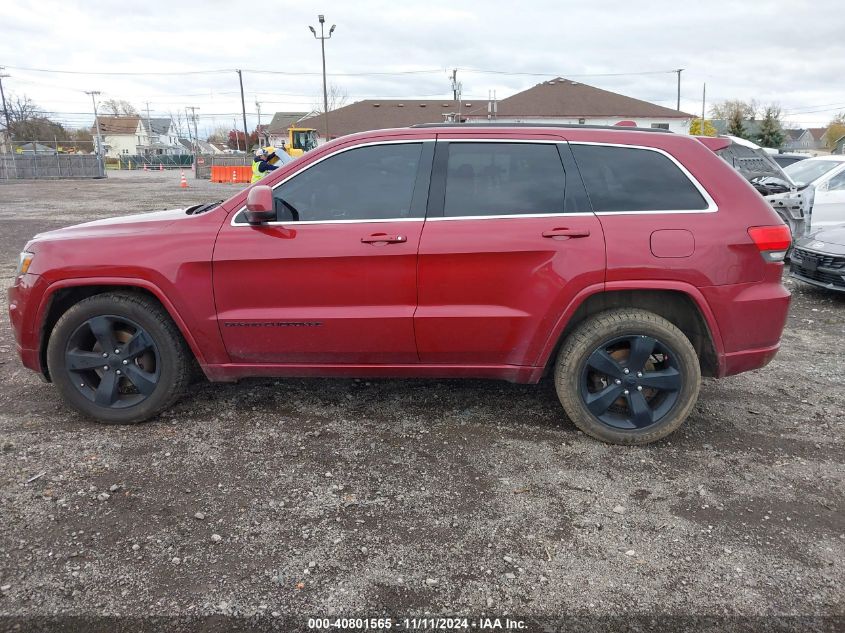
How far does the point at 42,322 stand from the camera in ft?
13.0

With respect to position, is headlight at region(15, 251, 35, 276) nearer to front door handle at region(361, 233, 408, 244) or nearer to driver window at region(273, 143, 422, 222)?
driver window at region(273, 143, 422, 222)

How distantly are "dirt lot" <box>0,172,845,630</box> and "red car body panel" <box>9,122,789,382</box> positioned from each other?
1.58ft

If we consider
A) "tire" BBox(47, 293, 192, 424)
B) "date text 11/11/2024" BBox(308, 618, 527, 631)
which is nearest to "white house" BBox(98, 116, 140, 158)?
"tire" BBox(47, 293, 192, 424)

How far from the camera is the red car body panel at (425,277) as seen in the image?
3568 millimetres

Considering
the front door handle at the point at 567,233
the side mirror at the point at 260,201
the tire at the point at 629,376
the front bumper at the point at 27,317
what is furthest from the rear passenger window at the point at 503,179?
the front bumper at the point at 27,317

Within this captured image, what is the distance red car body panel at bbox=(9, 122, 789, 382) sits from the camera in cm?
357

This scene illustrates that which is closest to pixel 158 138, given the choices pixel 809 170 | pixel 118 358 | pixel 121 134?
pixel 121 134

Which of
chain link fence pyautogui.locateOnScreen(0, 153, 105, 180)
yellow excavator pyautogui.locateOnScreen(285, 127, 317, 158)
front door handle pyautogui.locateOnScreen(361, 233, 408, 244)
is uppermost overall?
yellow excavator pyautogui.locateOnScreen(285, 127, 317, 158)

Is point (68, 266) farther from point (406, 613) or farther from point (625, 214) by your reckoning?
point (625, 214)

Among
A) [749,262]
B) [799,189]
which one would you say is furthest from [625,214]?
[799,189]

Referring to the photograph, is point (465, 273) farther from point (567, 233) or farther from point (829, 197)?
point (829, 197)

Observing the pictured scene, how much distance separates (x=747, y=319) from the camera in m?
3.63

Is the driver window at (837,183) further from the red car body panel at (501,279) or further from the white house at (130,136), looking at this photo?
the white house at (130,136)

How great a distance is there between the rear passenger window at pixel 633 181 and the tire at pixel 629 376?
0.63 m
